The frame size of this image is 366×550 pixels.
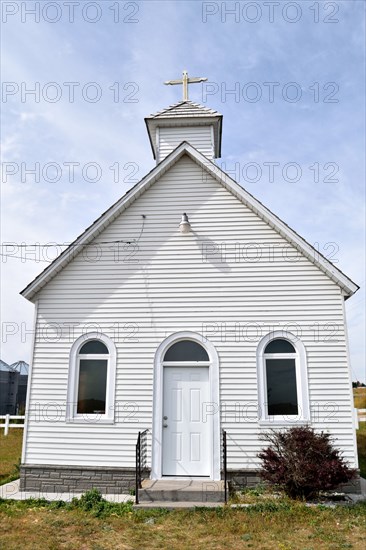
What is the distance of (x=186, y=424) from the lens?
9.54 metres

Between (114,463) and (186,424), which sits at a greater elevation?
(186,424)

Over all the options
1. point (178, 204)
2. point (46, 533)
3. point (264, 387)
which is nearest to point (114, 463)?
point (46, 533)

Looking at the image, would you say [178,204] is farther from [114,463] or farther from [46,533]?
[46,533]

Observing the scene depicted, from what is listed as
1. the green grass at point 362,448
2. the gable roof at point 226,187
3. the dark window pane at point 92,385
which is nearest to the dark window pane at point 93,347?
the dark window pane at point 92,385

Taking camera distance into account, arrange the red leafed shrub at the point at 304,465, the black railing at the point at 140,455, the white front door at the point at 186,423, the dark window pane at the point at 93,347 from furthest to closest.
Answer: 1. the dark window pane at the point at 93,347
2. the white front door at the point at 186,423
3. the black railing at the point at 140,455
4. the red leafed shrub at the point at 304,465

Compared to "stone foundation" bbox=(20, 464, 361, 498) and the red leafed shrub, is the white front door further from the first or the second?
the red leafed shrub

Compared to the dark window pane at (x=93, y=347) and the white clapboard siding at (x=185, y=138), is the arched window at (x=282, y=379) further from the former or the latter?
the white clapboard siding at (x=185, y=138)

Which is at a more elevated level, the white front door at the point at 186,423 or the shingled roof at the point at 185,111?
the shingled roof at the point at 185,111

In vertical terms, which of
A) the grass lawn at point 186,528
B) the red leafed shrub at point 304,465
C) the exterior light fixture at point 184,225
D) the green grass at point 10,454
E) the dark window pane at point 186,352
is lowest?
the grass lawn at point 186,528

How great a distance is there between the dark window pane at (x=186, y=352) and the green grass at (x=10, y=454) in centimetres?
451

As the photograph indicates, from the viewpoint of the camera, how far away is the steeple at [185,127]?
1230 cm

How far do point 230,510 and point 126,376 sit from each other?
10.9 feet

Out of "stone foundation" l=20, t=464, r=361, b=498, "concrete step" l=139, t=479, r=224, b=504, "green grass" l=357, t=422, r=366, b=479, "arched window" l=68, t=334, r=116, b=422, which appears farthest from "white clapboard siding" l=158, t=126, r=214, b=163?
"green grass" l=357, t=422, r=366, b=479

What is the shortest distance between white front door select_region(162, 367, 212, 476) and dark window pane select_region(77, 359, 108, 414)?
1.33m
